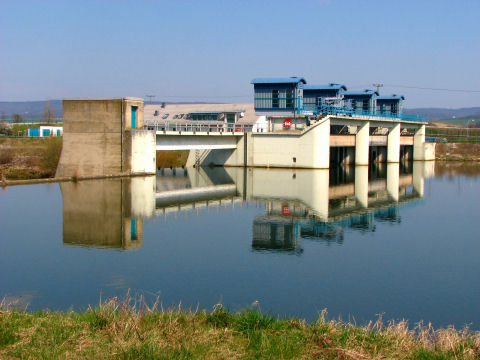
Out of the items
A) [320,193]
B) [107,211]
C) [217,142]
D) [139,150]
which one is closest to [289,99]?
[217,142]

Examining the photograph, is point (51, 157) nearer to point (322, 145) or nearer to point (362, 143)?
point (322, 145)

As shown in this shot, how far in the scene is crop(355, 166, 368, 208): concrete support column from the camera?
1373 inches

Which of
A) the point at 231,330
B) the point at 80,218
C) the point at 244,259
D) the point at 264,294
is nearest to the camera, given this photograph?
the point at 231,330

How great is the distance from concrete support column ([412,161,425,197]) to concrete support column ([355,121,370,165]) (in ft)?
16.7

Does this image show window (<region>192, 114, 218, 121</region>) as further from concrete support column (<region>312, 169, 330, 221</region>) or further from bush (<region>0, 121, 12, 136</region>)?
concrete support column (<region>312, 169, 330, 221</region>)

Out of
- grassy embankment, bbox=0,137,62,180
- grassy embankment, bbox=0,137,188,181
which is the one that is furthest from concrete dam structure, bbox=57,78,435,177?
grassy embankment, bbox=0,137,62,180

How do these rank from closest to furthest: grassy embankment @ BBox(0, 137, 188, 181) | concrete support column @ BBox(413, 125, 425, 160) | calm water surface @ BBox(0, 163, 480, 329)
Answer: calm water surface @ BBox(0, 163, 480, 329)
grassy embankment @ BBox(0, 137, 188, 181)
concrete support column @ BBox(413, 125, 425, 160)

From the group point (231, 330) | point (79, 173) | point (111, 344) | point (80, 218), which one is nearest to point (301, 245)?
point (80, 218)

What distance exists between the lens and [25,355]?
313 inches

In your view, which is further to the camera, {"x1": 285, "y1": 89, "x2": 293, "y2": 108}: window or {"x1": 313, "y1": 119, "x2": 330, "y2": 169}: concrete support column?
{"x1": 285, "y1": 89, "x2": 293, "y2": 108}: window

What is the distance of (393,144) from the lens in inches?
2534

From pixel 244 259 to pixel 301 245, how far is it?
3.47 meters

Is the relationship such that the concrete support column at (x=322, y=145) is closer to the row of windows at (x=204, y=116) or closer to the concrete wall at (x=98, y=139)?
the concrete wall at (x=98, y=139)

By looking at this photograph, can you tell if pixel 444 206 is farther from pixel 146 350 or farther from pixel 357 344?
pixel 146 350
